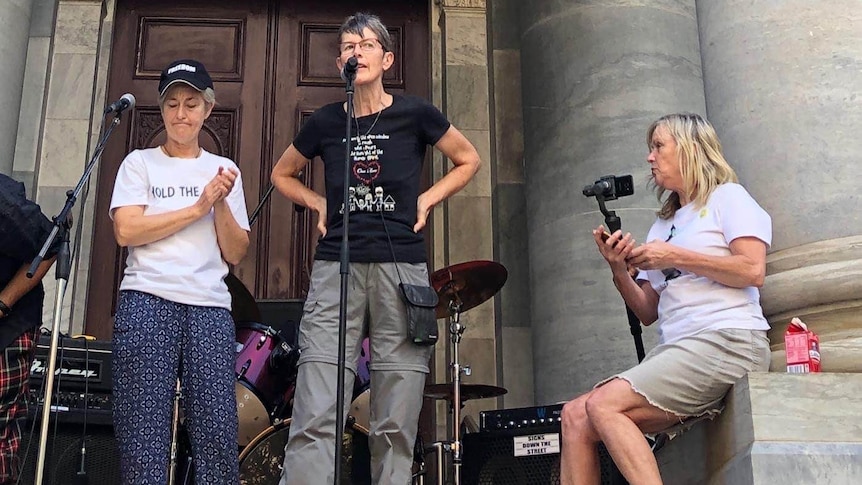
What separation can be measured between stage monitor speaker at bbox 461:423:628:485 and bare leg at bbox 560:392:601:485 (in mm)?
1316

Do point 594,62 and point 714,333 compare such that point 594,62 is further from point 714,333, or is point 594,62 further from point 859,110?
point 714,333

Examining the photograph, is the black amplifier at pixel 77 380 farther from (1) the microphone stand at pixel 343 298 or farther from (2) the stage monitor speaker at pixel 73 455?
(1) the microphone stand at pixel 343 298

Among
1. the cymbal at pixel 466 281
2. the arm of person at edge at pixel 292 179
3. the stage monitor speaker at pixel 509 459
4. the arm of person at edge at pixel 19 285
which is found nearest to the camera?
the arm of person at edge at pixel 19 285

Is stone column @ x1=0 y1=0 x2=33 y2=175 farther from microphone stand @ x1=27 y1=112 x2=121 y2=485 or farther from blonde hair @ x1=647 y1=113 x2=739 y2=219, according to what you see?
blonde hair @ x1=647 y1=113 x2=739 y2=219

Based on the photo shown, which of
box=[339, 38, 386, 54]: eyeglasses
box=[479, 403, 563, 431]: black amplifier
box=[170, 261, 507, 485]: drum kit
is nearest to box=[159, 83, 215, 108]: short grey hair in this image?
box=[339, 38, 386, 54]: eyeglasses

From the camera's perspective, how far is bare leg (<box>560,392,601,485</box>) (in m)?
3.59

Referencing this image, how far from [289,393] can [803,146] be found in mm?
2849

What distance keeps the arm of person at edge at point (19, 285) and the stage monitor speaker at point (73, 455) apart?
1047 millimetres

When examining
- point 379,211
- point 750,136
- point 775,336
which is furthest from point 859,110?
point 379,211

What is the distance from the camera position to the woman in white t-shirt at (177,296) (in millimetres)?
3779

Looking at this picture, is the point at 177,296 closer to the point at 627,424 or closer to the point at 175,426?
the point at 175,426

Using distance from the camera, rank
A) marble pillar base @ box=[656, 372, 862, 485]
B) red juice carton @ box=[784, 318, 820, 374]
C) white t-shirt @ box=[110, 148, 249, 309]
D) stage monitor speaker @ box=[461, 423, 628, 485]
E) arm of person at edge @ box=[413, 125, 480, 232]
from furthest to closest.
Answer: stage monitor speaker @ box=[461, 423, 628, 485], arm of person at edge @ box=[413, 125, 480, 232], white t-shirt @ box=[110, 148, 249, 309], red juice carton @ box=[784, 318, 820, 374], marble pillar base @ box=[656, 372, 862, 485]

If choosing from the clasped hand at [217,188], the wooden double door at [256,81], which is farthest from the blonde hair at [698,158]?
the wooden double door at [256,81]

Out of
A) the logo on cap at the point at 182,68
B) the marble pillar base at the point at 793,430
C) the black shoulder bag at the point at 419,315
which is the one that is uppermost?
the logo on cap at the point at 182,68
